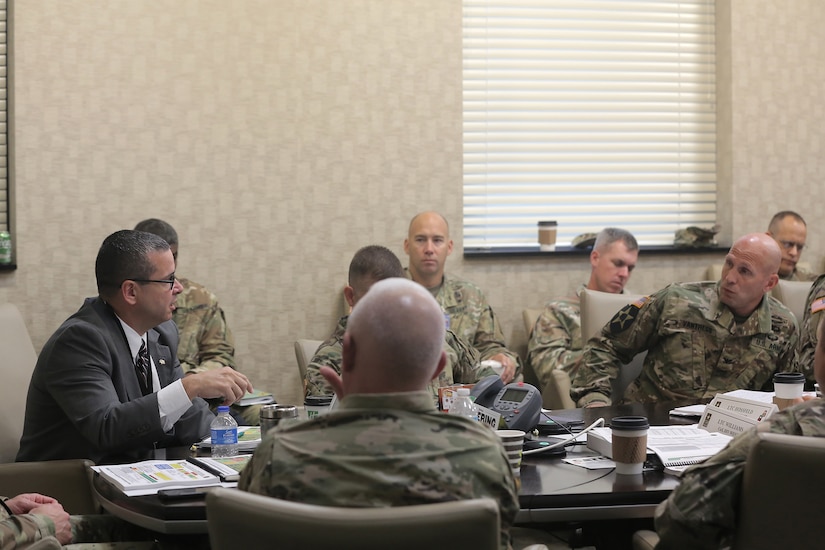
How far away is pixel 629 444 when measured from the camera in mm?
2369

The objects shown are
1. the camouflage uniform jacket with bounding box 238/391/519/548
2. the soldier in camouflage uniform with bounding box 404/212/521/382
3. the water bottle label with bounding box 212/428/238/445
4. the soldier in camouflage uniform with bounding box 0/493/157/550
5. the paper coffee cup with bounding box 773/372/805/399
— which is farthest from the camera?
the soldier in camouflage uniform with bounding box 404/212/521/382

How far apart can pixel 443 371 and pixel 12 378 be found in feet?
5.21

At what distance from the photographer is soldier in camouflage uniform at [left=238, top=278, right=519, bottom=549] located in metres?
1.65

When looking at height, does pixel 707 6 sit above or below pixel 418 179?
above

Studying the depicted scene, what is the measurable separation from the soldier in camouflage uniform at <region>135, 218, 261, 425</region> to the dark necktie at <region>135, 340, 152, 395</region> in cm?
182

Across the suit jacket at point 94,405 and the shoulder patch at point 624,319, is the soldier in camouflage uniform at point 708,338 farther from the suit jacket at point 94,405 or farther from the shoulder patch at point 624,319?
the suit jacket at point 94,405

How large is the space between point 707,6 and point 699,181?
43.6 inches

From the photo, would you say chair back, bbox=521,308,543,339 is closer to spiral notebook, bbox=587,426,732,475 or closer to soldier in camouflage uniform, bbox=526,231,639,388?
soldier in camouflage uniform, bbox=526,231,639,388

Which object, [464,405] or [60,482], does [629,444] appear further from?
[60,482]

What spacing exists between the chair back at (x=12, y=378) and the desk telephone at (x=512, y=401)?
170cm

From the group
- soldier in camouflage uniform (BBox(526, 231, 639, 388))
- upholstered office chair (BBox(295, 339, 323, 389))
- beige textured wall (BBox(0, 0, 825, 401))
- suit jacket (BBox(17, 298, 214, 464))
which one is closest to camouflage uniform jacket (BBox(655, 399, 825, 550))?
suit jacket (BBox(17, 298, 214, 464))

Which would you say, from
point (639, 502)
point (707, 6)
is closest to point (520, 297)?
point (707, 6)

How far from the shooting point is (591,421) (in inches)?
121

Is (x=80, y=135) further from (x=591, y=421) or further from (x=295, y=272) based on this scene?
(x=591, y=421)
